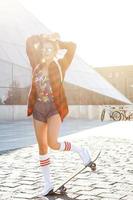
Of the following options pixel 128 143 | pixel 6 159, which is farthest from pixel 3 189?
pixel 128 143

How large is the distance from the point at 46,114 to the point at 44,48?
760 millimetres

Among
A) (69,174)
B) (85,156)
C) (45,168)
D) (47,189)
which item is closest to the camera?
(47,189)

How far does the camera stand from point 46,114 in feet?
17.0

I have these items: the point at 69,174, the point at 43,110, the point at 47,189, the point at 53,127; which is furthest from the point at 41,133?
the point at 69,174

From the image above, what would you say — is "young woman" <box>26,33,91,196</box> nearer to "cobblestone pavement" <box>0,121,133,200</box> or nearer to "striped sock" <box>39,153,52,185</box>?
"striped sock" <box>39,153,52,185</box>

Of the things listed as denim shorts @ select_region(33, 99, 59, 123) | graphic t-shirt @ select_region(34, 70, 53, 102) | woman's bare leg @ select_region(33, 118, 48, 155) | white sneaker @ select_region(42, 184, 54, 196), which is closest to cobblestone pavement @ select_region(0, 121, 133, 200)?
white sneaker @ select_region(42, 184, 54, 196)

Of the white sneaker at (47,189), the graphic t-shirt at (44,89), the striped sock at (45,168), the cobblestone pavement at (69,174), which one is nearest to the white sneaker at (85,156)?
the cobblestone pavement at (69,174)

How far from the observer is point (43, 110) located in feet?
16.9

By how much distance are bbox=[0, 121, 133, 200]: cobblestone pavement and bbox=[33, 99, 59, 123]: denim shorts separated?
879mm

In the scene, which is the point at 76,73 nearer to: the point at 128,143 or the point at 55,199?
the point at 128,143

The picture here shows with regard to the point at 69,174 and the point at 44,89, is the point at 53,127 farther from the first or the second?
the point at 69,174

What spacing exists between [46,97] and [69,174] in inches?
71.7

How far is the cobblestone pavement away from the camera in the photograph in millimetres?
5176

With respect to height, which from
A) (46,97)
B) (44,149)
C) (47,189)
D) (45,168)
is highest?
(46,97)
